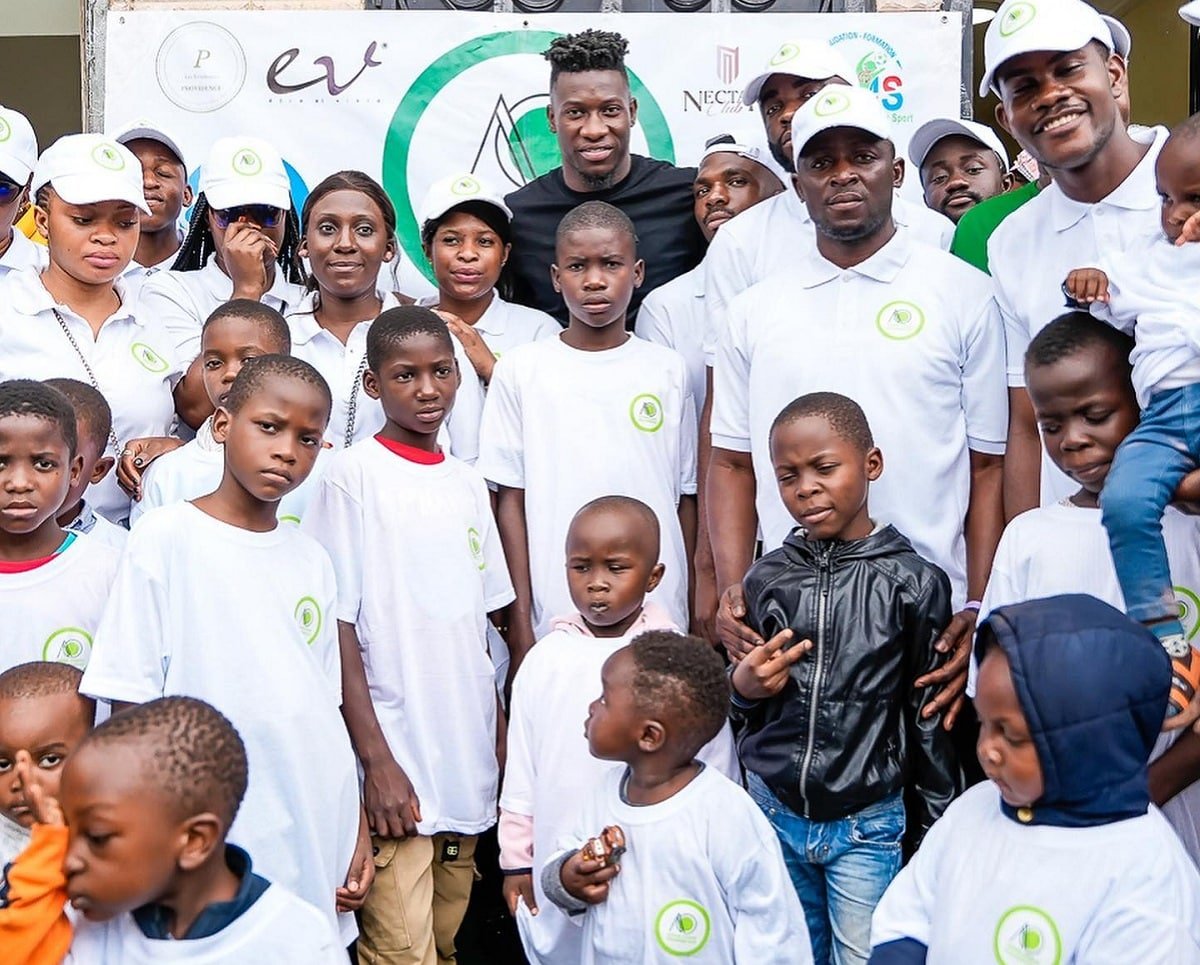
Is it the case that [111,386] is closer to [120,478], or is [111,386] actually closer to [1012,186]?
[120,478]

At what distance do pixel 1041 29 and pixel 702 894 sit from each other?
79.8 inches

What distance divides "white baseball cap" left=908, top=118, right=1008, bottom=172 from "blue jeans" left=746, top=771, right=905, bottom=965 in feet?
8.96

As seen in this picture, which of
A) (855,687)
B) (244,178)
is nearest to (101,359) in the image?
(244,178)

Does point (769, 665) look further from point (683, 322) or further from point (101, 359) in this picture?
point (101, 359)

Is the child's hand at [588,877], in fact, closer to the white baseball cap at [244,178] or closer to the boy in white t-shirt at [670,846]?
the boy in white t-shirt at [670,846]

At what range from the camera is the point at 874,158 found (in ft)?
11.3

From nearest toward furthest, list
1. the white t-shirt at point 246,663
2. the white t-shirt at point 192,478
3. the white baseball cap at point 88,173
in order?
1. the white t-shirt at point 246,663
2. the white t-shirt at point 192,478
3. the white baseball cap at point 88,173

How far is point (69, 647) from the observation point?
3010mm

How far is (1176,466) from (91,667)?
2.11m

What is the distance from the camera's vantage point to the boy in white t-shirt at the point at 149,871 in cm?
201

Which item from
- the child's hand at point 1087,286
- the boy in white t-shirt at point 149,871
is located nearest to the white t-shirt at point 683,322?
the child's hand at point 1087,286

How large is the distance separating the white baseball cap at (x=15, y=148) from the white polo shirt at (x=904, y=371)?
2.15 metres

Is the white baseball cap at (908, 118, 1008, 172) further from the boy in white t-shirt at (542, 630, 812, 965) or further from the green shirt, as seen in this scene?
the boy in white t-shirt at (542, 630, 812, 965)

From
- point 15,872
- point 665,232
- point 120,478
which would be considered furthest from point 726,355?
point 15,872
